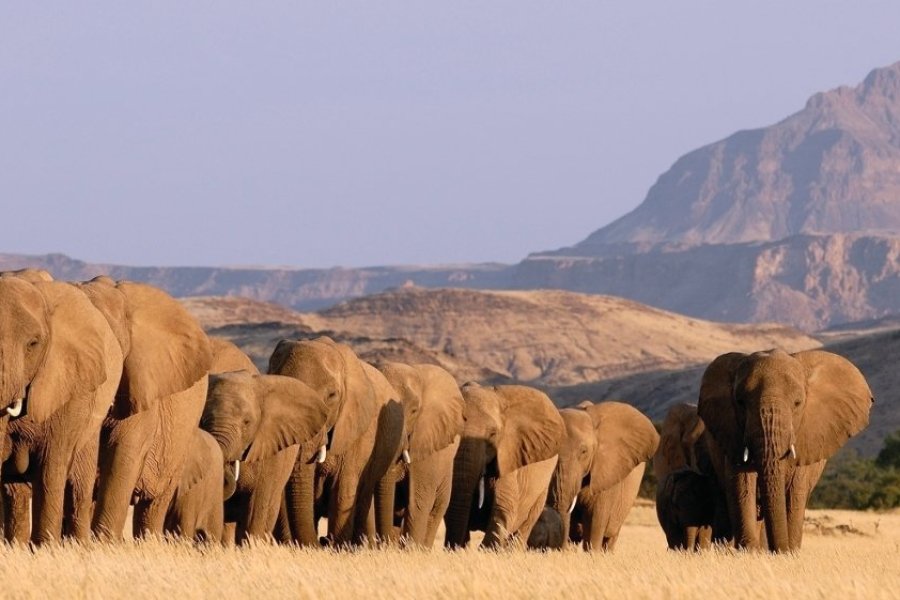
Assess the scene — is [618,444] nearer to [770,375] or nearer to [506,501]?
[506,501]

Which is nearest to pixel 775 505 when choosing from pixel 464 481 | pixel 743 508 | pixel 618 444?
pixel 743 508

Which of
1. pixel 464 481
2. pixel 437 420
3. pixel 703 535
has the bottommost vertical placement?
pixel 703 535

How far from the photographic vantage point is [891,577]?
1455 centimetres

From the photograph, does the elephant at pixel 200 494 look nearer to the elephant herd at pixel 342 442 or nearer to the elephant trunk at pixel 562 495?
the elephant herd at pixel 342 442

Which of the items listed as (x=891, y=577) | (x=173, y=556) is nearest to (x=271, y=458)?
(x=173, y=556)

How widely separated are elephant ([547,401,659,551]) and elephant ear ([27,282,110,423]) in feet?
39.3

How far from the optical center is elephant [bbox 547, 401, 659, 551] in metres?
25.5

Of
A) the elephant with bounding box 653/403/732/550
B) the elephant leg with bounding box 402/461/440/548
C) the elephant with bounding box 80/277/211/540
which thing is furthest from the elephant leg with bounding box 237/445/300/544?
the elephant with bounding box 653/403/732/550

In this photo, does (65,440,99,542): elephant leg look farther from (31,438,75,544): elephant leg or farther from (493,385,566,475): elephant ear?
(493,385,566,475): elephant ear

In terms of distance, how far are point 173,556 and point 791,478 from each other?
962 cm

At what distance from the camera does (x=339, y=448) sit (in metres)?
20.8

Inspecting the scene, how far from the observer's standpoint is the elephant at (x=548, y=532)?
23891 millimetres

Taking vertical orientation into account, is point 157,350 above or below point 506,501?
above

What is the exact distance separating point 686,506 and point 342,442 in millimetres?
4846
